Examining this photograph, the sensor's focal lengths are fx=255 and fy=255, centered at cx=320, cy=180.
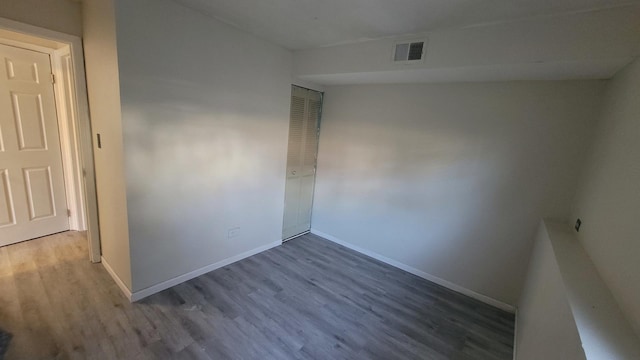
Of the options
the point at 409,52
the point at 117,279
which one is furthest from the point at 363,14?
the point at 117,279

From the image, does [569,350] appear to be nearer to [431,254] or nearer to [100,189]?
[431,254]

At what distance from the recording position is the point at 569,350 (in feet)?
3.02

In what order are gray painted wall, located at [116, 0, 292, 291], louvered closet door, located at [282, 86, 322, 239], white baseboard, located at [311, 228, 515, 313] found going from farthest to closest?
louvered closet door, located at [282, 86, 322, 239], white baseboard, located at [311, 228, 515, 313], gray painted wall, located at [116, 0, 292, 291]

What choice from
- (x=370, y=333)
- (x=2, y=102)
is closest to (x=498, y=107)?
(x=370, y=333)

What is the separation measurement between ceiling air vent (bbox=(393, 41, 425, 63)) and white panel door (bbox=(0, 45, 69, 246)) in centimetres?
372

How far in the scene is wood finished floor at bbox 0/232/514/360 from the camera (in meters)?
1.81

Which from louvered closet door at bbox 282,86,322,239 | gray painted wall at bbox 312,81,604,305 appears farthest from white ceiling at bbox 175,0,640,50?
louvered closet door at bbox 282,86,322,239

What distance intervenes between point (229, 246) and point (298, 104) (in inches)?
75.7

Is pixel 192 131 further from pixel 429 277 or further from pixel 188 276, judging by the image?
pixel 429 277

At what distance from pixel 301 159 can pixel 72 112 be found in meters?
2.59

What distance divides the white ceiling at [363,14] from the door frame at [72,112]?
119cm

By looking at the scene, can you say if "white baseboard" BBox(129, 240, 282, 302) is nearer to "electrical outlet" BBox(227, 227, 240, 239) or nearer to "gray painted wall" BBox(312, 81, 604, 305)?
"electrical outlet" BBox(227, 227, 240, 239)

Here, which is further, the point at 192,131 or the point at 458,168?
the point at 458,168

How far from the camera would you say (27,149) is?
2.79 m
